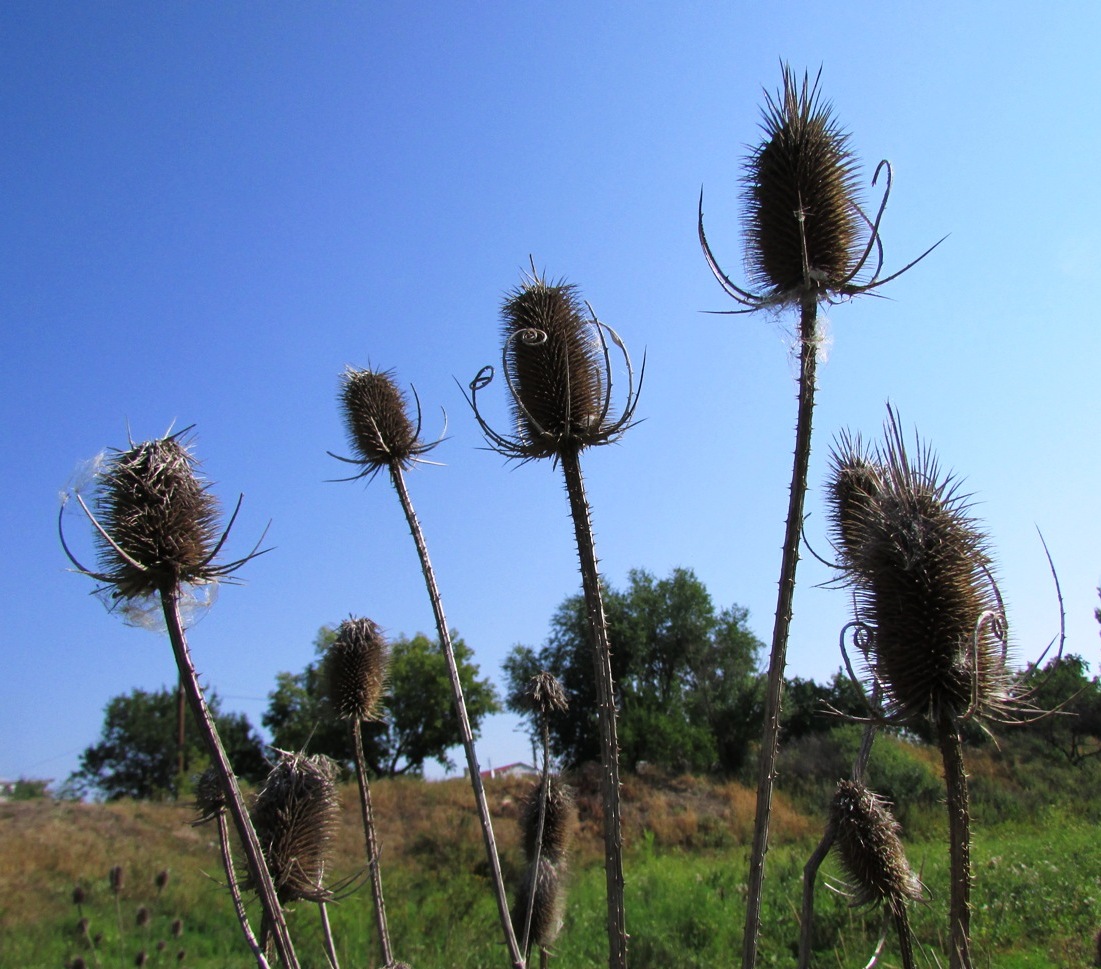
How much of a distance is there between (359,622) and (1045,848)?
18135 millimetres

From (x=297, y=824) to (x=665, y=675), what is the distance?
150 feet

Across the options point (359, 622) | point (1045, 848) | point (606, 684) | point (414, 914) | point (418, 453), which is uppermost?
point (418, 453)

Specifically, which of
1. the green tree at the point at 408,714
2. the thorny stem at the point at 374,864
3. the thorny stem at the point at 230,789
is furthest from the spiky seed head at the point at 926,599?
the green tree at the point at 408,714

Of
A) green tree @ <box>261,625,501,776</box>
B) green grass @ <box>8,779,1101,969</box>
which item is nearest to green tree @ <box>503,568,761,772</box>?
green tree @ <box>261,625,501,776</box>

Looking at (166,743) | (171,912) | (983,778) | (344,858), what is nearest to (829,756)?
(983,778)

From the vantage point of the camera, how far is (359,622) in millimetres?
8719

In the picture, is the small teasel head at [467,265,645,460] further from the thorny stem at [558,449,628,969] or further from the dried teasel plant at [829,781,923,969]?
the dried teasel plant at [829,781,923,969]

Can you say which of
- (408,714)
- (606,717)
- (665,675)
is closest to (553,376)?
(606,717)

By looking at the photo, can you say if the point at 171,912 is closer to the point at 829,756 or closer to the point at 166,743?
the point at 829,756

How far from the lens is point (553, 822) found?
9.91 meters

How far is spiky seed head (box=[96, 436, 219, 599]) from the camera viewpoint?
13.3 feet

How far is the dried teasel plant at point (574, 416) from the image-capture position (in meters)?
4.07

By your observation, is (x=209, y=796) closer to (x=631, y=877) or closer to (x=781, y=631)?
(x=781, y=631)

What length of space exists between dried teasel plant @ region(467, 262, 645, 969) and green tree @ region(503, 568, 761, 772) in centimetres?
3397
